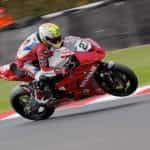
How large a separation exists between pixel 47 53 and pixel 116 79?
1.00 meters

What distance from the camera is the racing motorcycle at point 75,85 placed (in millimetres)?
10062

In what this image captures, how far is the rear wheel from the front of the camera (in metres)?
10.4

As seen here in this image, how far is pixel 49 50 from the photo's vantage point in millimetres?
10156

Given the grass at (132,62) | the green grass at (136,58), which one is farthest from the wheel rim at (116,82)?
the green grass at (136,58)

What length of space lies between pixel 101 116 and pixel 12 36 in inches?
252

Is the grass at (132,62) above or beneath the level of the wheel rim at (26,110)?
beneath

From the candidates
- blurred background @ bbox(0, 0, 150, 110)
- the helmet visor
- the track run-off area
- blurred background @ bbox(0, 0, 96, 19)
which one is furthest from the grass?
blurred background @ bbox(0, 0, 96, 19)

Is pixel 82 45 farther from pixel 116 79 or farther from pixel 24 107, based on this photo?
pixel 24 107

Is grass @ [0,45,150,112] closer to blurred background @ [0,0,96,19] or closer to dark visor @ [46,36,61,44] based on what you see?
dark visor @ [46,36,61,44]

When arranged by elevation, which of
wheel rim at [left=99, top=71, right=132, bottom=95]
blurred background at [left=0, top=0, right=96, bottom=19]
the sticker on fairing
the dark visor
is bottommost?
blurred background at [left=0, top=0, right=96, bottom=19]

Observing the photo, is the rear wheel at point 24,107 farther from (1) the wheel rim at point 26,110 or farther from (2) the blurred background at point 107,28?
(2) the blurred background at point 107,28

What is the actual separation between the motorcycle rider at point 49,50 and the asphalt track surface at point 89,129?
2.22ft

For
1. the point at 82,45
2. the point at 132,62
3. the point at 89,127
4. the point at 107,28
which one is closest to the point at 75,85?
the point at 82,45

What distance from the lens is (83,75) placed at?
1023cm
